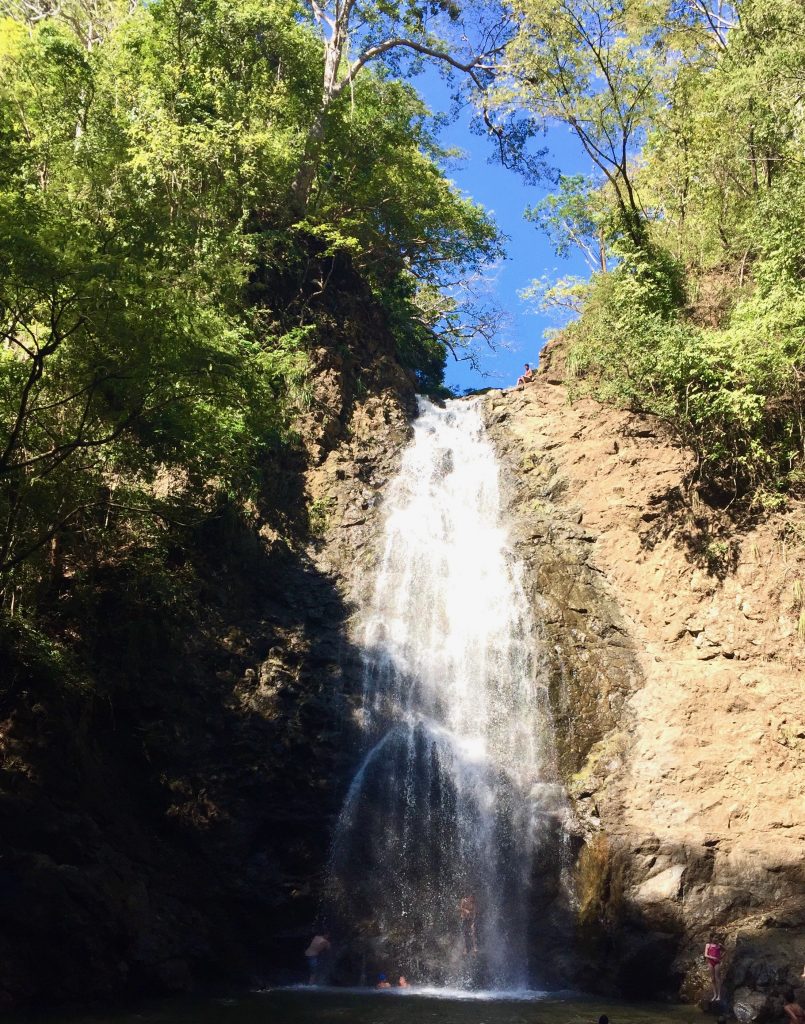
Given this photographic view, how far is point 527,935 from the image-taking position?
12.8 m

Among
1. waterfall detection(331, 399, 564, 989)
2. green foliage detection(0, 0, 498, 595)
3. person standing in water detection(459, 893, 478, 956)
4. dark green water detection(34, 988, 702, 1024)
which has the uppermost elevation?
green foliage detection(0, 0, 498, 595)

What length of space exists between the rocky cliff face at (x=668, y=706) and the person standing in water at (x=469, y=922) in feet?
5.55

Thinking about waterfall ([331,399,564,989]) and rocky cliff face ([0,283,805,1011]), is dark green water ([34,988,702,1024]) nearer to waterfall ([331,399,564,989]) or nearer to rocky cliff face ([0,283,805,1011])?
rocky cliff face ([0,283,805,1011])

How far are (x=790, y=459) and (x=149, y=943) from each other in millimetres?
15127

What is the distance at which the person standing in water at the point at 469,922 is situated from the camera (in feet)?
41.5

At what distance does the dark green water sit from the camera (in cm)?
959

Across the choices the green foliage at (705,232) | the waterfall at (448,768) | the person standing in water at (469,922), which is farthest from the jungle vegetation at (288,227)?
the person standing in water at (469,922)

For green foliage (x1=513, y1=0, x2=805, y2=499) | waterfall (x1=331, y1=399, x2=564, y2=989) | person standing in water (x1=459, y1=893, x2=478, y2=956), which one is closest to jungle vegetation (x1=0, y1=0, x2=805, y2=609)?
green foliage (x1=513, y1=0, x2=805, y2=499)

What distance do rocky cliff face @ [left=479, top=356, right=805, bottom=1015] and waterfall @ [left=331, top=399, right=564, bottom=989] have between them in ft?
2.56

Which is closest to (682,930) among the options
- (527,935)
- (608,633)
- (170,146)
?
(527,935)

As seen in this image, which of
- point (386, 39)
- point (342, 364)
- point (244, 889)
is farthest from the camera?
point (386, 39)

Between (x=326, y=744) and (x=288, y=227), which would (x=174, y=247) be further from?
(x=288, y=227)

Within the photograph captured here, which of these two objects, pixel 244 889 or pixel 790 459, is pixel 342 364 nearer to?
pixel 790 459

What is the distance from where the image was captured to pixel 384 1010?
1027cm
